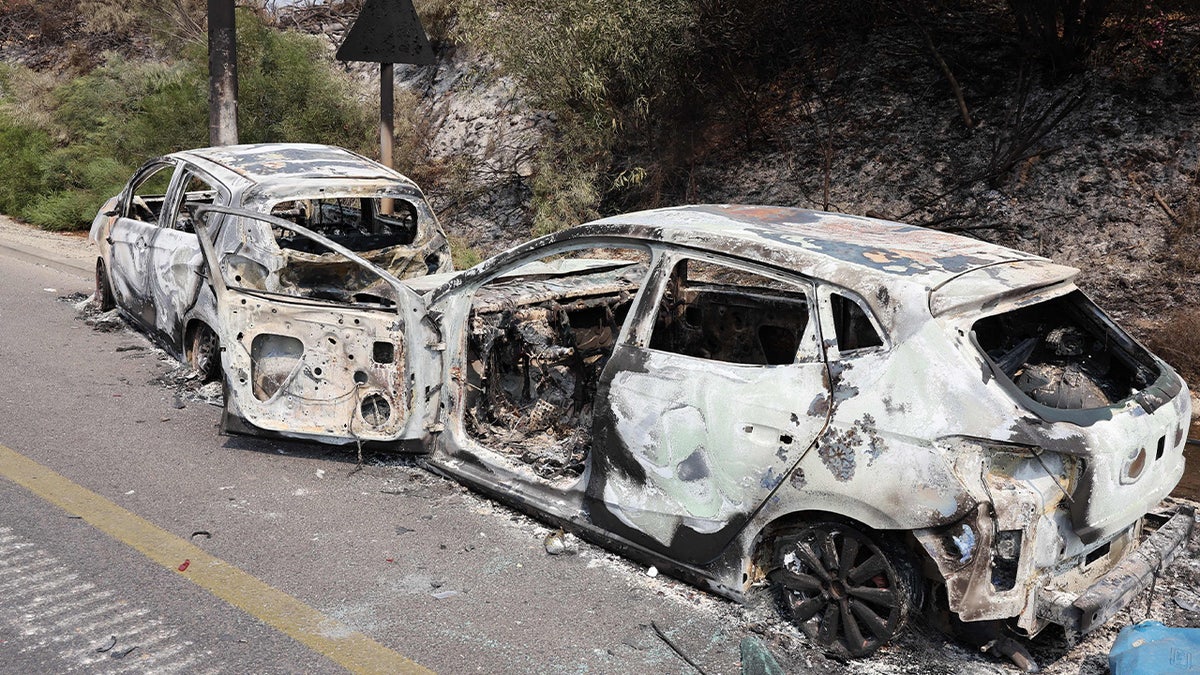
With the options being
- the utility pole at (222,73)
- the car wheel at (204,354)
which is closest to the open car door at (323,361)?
the car wheel at (204,354)

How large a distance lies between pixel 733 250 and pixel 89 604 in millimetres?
2982

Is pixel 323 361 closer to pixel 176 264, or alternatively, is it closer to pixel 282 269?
pixel 282 269

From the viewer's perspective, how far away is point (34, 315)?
8742 mm

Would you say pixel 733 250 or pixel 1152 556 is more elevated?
pixel 733 250

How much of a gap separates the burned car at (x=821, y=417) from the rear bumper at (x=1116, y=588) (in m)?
0.01

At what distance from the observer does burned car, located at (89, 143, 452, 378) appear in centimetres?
681

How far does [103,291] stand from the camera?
28.6 feet

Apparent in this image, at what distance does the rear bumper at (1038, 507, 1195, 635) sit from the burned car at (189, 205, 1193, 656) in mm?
11

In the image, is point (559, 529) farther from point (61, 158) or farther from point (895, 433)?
point (61, 158)

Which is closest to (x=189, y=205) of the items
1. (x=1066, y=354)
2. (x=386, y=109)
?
(x=386, y=109)

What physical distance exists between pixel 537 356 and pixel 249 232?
2.46 meters

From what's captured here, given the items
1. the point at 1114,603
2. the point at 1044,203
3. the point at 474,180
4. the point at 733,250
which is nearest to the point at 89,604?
the point at 733,250

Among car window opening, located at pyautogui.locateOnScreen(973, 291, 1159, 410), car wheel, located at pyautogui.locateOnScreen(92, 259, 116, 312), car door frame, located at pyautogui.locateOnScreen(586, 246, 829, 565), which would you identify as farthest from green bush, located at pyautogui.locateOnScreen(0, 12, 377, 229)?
car window opening, located at pyautogui.locateOnScreen(973, 291, 1159, 410)

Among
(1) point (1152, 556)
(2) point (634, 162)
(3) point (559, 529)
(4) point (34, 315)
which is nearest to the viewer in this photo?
(1) point (1152, 556)
